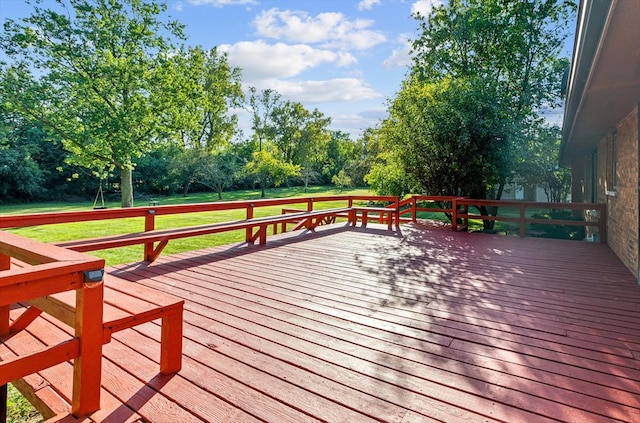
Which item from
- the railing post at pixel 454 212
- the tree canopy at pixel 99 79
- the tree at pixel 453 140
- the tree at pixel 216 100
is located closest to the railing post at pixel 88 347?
the railing post at pixel 454 212

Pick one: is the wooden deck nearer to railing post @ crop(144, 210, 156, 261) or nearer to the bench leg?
the bench leg

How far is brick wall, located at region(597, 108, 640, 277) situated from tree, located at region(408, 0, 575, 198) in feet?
9.38

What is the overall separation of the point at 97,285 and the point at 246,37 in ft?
69.1

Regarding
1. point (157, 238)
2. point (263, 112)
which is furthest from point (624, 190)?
point (263, 112)

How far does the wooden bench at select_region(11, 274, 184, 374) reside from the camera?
185 cm

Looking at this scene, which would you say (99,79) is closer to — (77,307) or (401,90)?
(401,90)

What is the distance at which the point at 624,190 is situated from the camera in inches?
206

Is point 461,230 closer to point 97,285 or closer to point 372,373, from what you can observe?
point 372,373

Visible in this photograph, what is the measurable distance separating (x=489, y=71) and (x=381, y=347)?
12868 mm

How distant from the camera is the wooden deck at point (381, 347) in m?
1.93

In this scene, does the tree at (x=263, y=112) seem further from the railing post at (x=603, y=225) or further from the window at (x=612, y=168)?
the window at (x=612, y=168)

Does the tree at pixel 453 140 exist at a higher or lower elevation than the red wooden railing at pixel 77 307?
higher

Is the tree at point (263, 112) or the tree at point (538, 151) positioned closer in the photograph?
the tree at point (538, 151)

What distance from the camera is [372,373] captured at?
2258 mm
